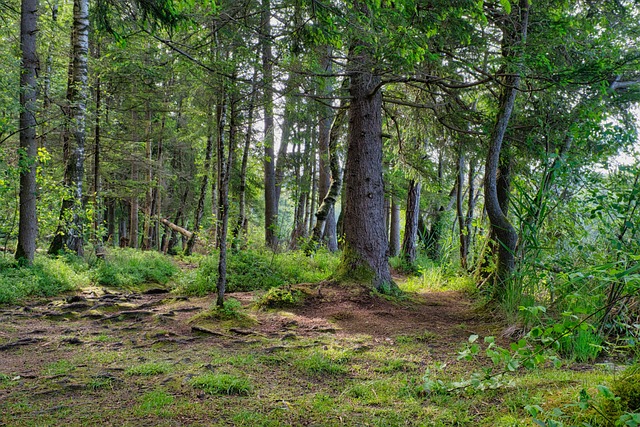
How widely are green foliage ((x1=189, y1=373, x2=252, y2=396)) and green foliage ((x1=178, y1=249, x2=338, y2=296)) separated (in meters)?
4.96

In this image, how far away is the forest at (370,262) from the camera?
9.55 feet

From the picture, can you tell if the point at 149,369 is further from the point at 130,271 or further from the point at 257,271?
the point at 130,271

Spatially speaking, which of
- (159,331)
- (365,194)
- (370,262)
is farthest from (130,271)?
(365,194)

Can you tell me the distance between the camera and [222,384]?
325 cm

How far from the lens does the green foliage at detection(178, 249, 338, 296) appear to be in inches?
330

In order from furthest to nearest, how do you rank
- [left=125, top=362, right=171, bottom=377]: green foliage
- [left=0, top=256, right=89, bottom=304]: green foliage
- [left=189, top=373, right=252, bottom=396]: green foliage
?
[left=0, top=256, right=89, bottom=304]: green foliage, [left=125, top=362, right=171, bottom=377]: green foliage, [left=189, top=373, right=252, bottom=396]: green foliage

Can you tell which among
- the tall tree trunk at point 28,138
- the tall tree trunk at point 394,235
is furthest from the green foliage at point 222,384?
the tall tree trunk at point 394,235

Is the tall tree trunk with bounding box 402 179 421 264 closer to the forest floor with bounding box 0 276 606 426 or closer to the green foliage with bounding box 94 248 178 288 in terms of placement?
the forest floor with bounding box 0 276 606 426

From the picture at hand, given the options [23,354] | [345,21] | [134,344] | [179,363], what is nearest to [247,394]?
[179,363]

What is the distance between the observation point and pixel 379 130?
756 centimetres

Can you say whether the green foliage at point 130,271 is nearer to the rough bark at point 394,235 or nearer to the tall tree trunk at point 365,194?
the tall tree trunk at point 365,194

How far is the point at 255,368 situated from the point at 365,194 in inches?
166

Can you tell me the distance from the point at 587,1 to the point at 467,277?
16.8 ft

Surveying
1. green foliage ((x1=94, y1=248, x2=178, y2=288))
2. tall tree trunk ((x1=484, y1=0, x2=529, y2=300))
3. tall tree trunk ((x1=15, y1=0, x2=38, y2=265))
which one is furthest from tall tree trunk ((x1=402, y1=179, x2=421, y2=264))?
tall tree trunk ((x1=15, y1=0, x2=38, y2=265))
